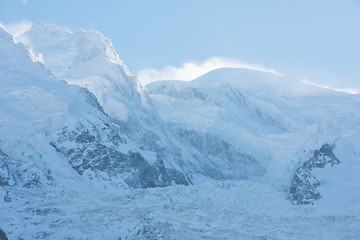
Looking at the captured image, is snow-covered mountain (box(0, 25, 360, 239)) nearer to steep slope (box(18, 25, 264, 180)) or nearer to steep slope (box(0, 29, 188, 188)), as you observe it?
steep slope (box(0, 29, 188, 188))

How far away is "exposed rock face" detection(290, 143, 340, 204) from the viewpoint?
69.4m

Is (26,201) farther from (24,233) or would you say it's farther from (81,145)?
(81,145)

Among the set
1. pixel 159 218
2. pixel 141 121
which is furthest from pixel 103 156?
pixel 141 121

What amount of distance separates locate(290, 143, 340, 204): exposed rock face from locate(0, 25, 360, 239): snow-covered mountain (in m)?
0.23

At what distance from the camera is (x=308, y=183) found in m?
71.9

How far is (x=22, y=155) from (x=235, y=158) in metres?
80.8

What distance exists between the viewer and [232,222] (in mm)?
53812

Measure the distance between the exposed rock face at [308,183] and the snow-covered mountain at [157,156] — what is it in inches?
9.2

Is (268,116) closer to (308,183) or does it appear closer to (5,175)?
(308,183)

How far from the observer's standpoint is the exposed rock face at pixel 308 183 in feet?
228

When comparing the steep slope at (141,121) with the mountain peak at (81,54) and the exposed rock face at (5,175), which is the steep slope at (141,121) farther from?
the exposed rock face at (5,175)

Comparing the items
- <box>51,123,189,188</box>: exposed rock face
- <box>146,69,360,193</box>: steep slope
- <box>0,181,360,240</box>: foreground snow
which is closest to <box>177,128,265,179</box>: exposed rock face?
<box>146,69,360,193</box>: steep slope

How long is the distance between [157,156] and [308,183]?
36.8m

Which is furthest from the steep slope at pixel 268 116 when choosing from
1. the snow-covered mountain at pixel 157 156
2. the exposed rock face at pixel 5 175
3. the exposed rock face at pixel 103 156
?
the exposed rock face at pixel 5 175
